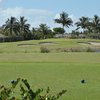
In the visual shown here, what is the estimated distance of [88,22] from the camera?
361 feet

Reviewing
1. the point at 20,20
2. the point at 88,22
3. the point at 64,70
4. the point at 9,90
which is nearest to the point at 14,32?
the point at 20,20

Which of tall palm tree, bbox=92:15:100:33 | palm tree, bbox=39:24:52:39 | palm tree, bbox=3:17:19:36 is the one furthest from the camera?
palm tree, bbox=39:24:52:39

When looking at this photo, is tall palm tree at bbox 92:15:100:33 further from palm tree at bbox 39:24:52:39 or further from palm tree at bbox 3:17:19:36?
palm tree at bbox 3:17:19:36

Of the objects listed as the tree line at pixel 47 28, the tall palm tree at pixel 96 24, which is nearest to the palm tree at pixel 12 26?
the tree line at pixel 47 28

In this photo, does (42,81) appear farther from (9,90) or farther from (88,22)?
(88,22)

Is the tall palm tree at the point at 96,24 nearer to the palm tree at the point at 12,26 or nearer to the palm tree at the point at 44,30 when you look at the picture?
the palm tree at the point at 44,30

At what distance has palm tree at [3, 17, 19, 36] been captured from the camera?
102 m

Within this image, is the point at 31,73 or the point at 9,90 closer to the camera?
the point at 9,90

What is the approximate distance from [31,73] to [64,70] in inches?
63.4

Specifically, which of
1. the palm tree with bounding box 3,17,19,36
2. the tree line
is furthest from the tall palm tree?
the palm tree with bounding box 3,17,19,36

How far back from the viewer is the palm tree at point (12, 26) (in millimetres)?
101562

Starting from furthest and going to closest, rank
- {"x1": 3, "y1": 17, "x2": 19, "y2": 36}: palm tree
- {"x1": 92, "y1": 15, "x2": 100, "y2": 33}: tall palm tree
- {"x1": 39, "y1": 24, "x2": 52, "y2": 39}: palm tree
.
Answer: {"x1": 39, "y1": 24, "x2": 52, "y2": 39}: palm tree < {"x1": 92, "y1": 15, "x2": 100, "y2": 33}: tall palm tree < {"x1": 3, "y1": 17, "x2": 19, "y2": 36}: palm tree

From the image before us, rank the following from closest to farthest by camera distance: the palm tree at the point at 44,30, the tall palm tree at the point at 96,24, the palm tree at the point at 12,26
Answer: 1. the palm tree at the point at 12,26
2. the tall palm tree at the point at 96,24
3. the palm tree at the point at 44,30

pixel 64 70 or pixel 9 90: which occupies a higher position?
pixel 9 90
